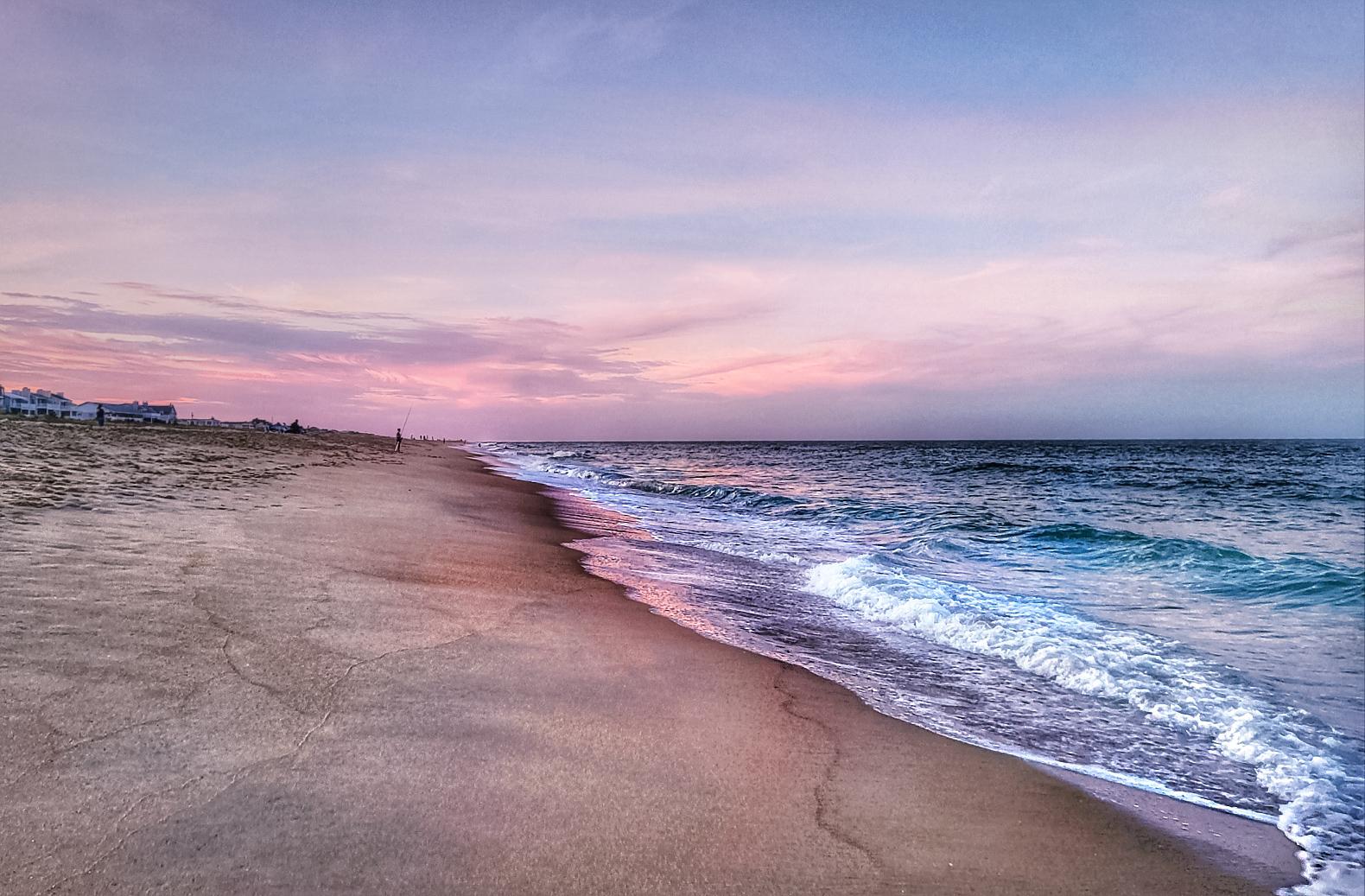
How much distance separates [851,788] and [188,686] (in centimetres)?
392

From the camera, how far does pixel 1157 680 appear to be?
22.0ft

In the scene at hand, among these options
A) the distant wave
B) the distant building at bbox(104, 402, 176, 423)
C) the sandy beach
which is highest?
the distant building at bbox(104, 402, 176, 423)

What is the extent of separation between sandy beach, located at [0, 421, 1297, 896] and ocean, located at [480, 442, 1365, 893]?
607mm

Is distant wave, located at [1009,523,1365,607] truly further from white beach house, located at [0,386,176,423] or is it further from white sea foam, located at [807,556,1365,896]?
white beach house, located at [0,386,176,423]

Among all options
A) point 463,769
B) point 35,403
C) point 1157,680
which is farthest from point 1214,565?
point 35,403

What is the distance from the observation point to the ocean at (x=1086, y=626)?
4.96 m

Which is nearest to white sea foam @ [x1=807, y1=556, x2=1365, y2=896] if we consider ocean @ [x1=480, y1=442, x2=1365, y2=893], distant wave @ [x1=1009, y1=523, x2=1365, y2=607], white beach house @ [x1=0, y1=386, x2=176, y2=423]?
ocean @ [x1=480, y1=442, x2=1365, y2=893]

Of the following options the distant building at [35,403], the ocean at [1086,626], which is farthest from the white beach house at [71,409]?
the ocean at [1086,626]

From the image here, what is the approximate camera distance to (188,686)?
166 inches

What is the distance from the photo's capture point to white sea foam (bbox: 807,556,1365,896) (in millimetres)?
4137

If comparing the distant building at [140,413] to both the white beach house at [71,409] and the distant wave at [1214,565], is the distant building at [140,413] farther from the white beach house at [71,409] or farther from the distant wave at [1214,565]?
the distant wave at [1214,565]

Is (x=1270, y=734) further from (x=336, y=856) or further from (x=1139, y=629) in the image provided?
(x=336, y=856)

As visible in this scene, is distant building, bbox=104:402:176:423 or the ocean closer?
the ocean

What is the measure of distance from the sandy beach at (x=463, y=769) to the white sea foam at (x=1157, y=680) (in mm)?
350
